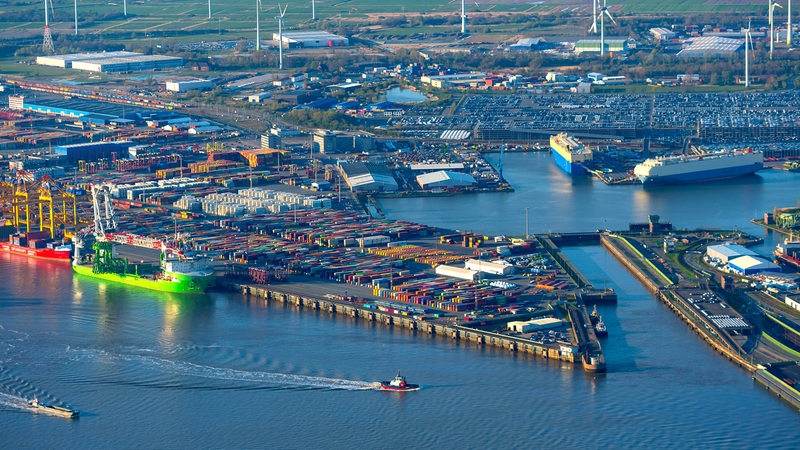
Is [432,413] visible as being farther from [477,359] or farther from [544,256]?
[544,256]

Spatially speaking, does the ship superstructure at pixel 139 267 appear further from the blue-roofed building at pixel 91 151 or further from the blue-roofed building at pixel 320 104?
the blue-roofed building at pixel 320 104

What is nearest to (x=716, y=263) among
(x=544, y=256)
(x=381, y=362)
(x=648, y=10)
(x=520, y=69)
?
(x=544, y=256)

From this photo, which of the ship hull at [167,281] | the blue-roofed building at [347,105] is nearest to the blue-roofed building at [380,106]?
the blue-roofed building at [347,105]

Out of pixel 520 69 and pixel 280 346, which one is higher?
pixel 520 69

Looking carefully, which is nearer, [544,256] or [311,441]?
[311,441]

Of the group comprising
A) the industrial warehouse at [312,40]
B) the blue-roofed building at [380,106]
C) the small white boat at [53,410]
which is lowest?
the small white boat at [53,410]

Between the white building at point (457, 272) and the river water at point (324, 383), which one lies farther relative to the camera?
the white building at point (457, 272)
